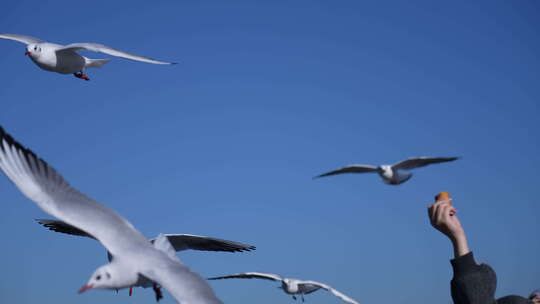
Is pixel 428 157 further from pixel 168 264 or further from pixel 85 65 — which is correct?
pixel 85 65

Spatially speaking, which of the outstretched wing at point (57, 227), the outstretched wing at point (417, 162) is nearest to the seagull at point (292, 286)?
the outstretched wing at point (57, 227)

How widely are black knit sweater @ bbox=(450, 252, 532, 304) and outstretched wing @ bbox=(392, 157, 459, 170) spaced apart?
0.65m

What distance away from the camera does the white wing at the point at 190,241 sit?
6.07 metres

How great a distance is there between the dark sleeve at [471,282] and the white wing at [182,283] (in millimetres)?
1603

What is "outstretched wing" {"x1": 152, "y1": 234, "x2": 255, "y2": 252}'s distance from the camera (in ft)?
19.9

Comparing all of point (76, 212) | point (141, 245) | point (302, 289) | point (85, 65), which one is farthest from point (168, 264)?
point (302, 289)

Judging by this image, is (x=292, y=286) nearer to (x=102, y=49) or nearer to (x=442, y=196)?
(x=102, y=49)

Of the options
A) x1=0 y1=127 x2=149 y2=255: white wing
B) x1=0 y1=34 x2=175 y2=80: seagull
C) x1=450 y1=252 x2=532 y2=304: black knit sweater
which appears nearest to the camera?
x1=0 y1=127 x2=149 y2=255: white wing

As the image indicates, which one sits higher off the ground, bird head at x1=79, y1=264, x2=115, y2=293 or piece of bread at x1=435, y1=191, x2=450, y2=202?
piece of bread at x1=435, y1=191, x2=450, y2=202

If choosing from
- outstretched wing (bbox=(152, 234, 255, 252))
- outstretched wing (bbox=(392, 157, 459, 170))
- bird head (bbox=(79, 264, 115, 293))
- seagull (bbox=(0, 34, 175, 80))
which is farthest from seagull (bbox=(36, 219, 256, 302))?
bird head (bbox=(79, 264, 115, 293))

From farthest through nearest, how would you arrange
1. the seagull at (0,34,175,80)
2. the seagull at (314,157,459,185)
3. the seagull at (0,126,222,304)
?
the seagull at (0,34,175,80) → the seagull at (314,157,459,185) → the seagull at (0,126,222,304)

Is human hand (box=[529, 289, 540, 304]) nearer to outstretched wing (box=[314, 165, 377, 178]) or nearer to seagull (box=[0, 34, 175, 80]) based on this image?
outstretched wing (box=[314, 165, 377, 178])

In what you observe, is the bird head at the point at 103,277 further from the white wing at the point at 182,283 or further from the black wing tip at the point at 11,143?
the black wing tip at the point at 11,143

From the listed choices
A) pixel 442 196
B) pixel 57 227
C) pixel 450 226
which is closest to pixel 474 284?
pixel 450 226
